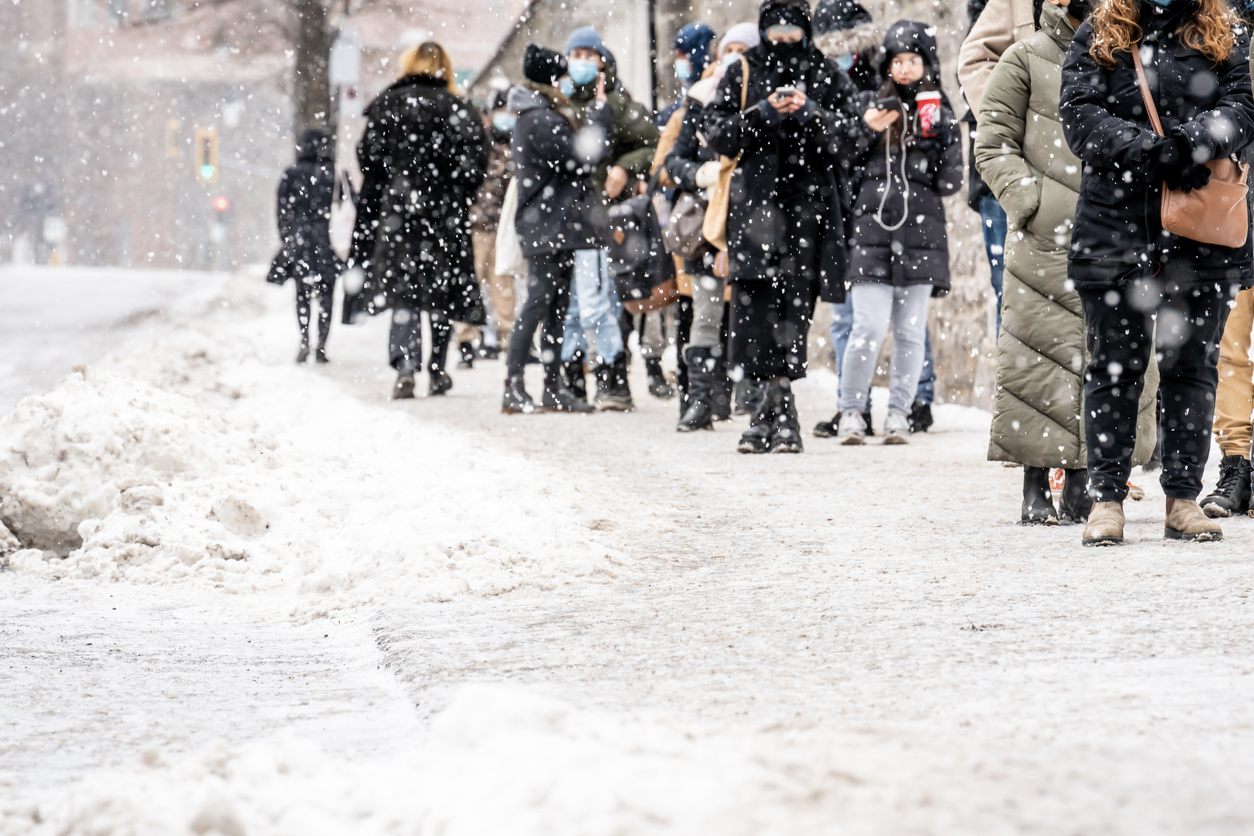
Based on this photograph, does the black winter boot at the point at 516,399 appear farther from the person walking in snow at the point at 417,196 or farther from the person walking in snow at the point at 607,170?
the person walking in snow at the point at 417,196

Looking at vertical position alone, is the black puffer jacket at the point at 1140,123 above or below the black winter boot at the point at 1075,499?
above

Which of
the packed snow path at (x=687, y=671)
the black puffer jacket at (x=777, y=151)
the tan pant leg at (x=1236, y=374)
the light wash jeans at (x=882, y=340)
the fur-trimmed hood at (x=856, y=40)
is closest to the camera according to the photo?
the packed snow path at (x=687, y=671)

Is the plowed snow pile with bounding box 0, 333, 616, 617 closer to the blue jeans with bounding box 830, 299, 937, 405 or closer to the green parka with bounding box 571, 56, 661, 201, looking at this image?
the blue jeans with bounding box 830, 299, 937, 405

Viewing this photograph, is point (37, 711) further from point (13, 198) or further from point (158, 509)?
point (13, 198)

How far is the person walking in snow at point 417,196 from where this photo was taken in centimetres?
1050

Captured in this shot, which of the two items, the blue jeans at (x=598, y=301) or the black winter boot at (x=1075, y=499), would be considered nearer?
the black winter boot at (x=1075, y=499)

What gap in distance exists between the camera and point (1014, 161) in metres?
5.22

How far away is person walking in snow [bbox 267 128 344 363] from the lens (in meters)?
13.9

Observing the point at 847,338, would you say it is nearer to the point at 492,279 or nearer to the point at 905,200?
the point at 905,200

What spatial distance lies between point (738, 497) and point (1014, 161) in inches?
67.6

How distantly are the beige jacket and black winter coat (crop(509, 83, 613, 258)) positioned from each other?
11.5ft

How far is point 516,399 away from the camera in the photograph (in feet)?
31.5

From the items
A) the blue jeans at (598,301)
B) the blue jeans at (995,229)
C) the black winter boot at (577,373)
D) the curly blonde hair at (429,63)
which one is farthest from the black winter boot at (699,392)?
the curly blonde hair at (429,63)

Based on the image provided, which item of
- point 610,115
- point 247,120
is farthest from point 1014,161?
point 247,120
